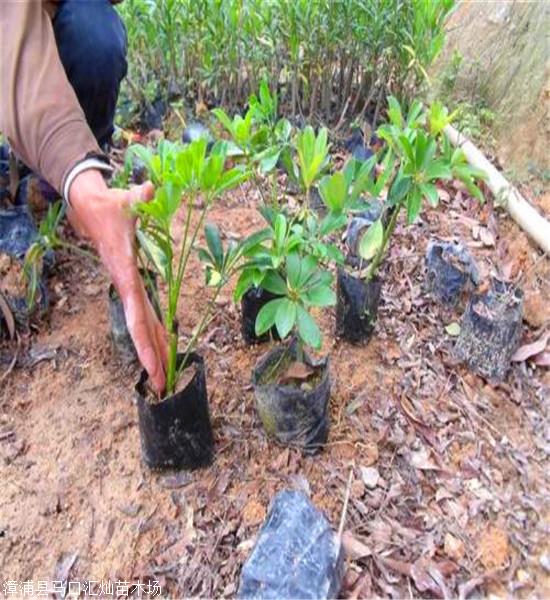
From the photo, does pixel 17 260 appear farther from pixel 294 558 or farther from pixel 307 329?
pixel 294 558

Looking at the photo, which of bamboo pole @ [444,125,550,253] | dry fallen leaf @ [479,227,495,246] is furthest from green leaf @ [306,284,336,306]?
dry fallen leaf @ [479,227,495,246]

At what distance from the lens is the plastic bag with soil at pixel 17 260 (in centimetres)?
160

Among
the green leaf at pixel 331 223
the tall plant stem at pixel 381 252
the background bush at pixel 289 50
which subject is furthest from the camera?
the background bush at pixel 289 50

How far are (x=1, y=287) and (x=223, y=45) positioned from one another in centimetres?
133

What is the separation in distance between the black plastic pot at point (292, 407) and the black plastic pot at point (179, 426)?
0.41 ft

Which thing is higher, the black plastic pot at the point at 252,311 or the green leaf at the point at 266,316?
the green leaf at the point at 266,316

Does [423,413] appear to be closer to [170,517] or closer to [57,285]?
[170,517]

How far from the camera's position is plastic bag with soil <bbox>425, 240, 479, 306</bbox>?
1.72m

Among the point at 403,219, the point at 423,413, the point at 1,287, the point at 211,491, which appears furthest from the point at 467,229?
the point at 1,287

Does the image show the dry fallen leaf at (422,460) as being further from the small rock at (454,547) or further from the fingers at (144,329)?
the fingers at (144,329)

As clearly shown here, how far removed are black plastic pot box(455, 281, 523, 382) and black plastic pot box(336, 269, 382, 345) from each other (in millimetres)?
234

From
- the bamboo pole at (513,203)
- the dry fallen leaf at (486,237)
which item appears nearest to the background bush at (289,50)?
the bamboo pole at (513,203)

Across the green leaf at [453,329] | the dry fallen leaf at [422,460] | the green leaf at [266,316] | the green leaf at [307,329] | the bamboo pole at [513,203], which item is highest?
the green leaf at [307,329]

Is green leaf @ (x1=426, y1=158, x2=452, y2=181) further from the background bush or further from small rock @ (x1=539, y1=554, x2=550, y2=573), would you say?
the background bush
